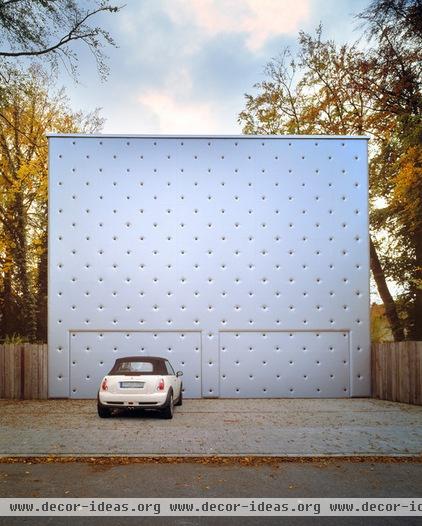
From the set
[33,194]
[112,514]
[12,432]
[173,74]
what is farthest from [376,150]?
[112,514]

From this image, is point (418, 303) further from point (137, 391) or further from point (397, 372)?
point (137, 391)

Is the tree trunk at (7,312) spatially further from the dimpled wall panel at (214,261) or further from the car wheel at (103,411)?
the car wheel at (103,411)

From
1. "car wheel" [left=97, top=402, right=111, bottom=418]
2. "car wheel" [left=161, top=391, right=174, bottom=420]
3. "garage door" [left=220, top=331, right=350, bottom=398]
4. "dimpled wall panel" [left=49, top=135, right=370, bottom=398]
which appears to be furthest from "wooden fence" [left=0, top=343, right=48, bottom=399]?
"car wheel" [left=161, top=391, right=174, bottom=420]

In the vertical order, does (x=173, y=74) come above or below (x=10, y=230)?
above

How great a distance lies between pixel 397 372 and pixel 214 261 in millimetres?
5959

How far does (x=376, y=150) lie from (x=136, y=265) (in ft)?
49.8

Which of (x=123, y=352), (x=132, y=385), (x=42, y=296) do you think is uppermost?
(x=42, y=296)

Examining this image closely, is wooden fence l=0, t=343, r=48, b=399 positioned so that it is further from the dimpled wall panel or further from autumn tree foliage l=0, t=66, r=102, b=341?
autumn tree foliage l=0, t=66, r=102, b=341

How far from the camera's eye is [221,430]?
10367 mm

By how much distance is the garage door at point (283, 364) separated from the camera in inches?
637

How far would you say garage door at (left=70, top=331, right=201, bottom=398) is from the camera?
52.7 feet

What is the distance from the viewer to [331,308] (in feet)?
54.3

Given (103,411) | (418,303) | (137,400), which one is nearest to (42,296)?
(103,411)

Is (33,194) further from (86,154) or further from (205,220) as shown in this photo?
(205,220)
